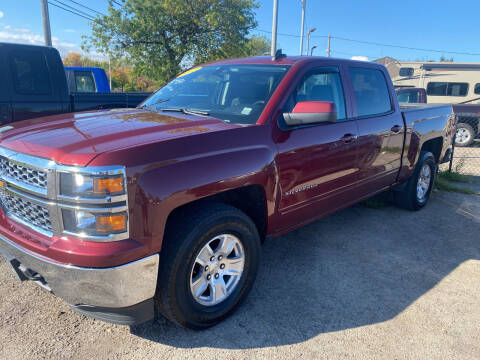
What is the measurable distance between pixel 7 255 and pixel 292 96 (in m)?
2.32

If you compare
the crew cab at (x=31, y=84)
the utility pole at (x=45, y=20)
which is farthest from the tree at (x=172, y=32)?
the crew cab at (x=31, y=84)

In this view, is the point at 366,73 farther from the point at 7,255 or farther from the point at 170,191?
the point at 7,255

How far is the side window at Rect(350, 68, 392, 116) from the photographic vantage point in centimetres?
387

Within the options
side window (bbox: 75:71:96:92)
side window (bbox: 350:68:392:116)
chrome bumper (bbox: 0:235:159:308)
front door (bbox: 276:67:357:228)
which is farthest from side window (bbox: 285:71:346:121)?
side window (bbox: 75:71:96:92)

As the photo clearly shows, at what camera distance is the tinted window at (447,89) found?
14.0 metres

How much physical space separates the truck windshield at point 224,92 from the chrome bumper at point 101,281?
4.25 ft

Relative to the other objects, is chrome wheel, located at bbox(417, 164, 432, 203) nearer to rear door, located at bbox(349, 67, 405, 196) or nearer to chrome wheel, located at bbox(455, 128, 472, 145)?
rear door, located at bbox(349, 67, 405, 196)

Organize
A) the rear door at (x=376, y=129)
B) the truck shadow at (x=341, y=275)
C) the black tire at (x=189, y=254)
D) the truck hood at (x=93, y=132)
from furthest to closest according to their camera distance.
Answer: the rear door at (x=376, y=129) < the truck shadow at (x=341, y=275) < the black tire at (x=189, y=254) < the truck hood at (x=93, y=132)

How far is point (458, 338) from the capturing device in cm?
263

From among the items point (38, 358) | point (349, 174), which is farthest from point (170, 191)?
point (349, 174)

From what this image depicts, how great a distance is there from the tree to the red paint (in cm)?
1776

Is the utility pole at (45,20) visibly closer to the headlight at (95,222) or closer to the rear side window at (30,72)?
the rear side window at (30,72)

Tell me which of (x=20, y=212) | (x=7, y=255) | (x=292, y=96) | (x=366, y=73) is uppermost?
(x=366, y=73)

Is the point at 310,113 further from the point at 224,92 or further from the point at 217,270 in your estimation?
the point at 217,270
